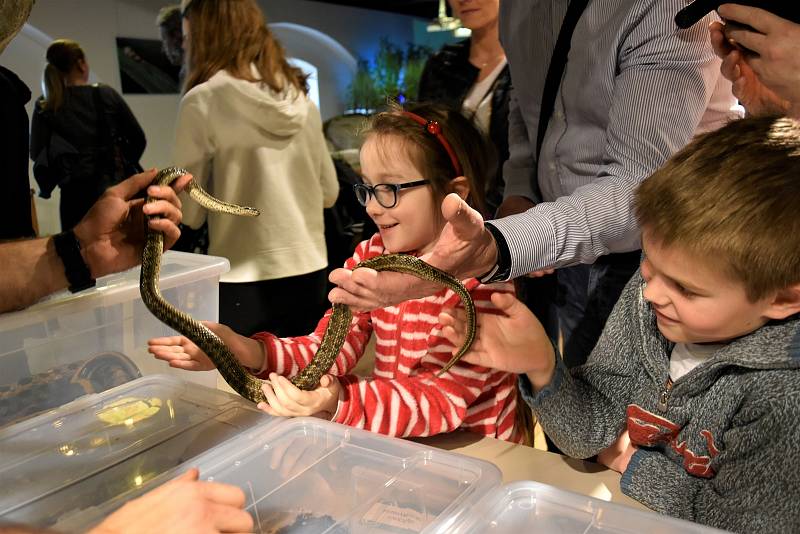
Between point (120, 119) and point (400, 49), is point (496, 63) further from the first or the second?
point (400, 49)

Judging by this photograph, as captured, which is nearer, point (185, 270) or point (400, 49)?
point (185, 270)

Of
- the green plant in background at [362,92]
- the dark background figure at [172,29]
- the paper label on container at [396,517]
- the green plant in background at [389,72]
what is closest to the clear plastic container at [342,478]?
the paper label on container at [396,517]

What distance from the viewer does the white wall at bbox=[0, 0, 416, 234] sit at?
113 cm

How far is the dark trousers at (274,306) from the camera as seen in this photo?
135 centimetres

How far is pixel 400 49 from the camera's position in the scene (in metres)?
3.02

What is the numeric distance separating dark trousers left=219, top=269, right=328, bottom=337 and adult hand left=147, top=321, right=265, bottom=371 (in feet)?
0.16

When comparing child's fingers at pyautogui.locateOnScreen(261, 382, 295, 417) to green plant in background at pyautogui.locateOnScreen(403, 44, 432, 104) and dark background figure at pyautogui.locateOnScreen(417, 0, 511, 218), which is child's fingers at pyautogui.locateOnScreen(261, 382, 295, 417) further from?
green plant in background at pyautogui.locateOnScreen(403, 44, 432, 104)

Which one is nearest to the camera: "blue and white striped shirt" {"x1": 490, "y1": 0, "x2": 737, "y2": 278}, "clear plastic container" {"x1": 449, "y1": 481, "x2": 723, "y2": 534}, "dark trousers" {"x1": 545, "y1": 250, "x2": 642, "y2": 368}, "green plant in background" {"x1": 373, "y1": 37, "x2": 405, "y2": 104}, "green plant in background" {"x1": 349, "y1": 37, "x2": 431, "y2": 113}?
"clear plastic container" {"x1": 449, "y1": 481, "x2": 723, "y2": 534}

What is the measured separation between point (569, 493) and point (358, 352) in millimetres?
619

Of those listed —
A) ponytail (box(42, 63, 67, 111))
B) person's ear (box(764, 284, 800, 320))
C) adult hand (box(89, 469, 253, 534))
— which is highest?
ponytail (box(42, 63, 67, 111))

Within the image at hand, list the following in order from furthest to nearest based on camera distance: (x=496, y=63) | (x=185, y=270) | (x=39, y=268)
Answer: (x=496, y=63) < (x=185, y=270) < (x=39, y=268)

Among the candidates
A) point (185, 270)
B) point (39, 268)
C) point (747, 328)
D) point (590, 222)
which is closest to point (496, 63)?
point (590, 222)

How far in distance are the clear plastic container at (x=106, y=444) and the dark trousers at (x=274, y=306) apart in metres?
0.18

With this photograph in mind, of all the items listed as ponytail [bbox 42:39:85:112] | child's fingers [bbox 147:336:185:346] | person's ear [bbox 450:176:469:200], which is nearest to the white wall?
ponytail [bbox 42:39:85:112]
